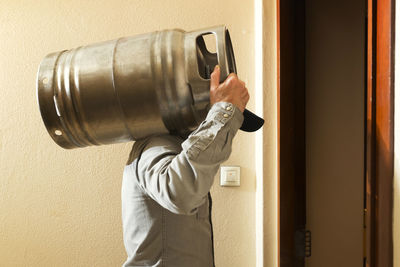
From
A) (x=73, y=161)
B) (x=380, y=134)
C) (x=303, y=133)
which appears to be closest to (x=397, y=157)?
(x=380, y=134)

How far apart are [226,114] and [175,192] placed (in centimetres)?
19

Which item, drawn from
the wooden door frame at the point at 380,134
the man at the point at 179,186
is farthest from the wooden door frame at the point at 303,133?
the man at the point at 179,186

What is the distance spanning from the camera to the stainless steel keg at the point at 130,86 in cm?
86

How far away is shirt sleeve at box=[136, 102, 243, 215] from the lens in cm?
77

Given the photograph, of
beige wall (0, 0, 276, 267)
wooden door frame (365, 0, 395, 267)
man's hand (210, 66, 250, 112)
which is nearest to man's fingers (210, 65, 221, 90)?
man's hand (210, 66, 250, 112)

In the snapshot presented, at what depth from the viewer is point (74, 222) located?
1815 mm

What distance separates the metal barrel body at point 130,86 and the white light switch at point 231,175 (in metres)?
0.75

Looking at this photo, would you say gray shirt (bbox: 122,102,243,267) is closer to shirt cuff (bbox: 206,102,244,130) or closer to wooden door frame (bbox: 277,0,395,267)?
shirt cuff (bbox: 206,102,244,130)

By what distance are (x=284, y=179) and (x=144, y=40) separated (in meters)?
0.83

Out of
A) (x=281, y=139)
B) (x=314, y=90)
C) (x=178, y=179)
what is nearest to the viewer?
(x=178, y=179)

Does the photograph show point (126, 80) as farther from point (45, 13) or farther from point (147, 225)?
point (45, 13)

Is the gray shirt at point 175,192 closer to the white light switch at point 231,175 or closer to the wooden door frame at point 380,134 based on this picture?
the wooden door frame at point 380,134

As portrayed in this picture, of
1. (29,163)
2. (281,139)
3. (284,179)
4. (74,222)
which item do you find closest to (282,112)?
(281,139)

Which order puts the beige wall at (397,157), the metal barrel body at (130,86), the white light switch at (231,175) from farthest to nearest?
the white light switch at (231,175) → the metal barrel body at (130,86) → the beige wall at (397,157)
